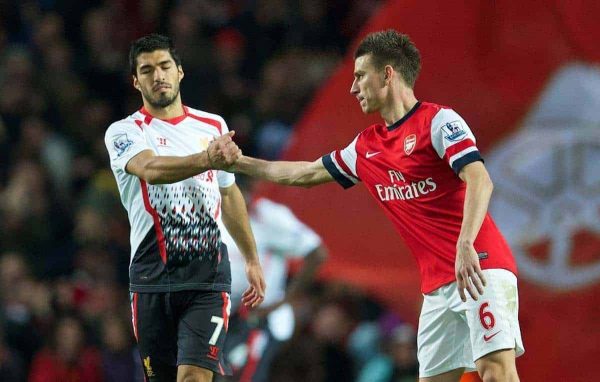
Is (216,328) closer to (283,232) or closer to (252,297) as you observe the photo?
(252,297)

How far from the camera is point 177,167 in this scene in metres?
6.49

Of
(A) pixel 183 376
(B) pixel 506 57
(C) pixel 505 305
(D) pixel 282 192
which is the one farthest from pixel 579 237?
(A) pixel 183 376

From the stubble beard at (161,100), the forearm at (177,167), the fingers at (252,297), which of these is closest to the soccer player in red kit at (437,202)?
the forearm at (177,167)

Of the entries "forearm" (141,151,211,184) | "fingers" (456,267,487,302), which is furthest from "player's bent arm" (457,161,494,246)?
→ "forearm" (141,151,211,184)

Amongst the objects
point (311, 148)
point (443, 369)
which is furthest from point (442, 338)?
point (311, 148)

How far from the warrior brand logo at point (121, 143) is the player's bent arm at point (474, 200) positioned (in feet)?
5.84

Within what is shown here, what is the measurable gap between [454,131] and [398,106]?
45 cm

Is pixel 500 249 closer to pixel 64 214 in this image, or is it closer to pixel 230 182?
pixel 230 182

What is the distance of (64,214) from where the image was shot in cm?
1236

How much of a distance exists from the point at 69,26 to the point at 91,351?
4628mm

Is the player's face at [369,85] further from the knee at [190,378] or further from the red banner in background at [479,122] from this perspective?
the red banner in background at [479,122]

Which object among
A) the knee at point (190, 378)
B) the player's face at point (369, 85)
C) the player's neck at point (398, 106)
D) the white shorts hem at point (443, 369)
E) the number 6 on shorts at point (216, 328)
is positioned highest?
the player's face at point (369, 85)

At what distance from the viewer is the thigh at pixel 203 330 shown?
6742 millimetres

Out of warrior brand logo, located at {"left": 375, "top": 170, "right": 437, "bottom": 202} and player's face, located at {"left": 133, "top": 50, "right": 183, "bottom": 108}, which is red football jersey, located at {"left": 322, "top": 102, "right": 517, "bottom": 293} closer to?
warrior brand logo, located at {"left": 375, "top": 170, "right": 437, "bottom": 202}
